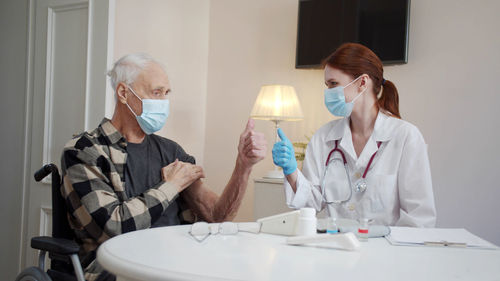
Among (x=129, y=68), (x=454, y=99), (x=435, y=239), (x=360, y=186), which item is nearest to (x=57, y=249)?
(x=129, y=68)

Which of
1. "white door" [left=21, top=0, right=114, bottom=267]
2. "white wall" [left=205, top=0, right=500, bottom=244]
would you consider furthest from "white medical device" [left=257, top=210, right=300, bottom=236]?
"white wall" [left=205, top=0, right=500, bottom=244]

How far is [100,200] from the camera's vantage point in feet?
4.59

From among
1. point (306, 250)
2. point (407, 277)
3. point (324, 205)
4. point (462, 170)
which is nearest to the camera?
point (407, 277)

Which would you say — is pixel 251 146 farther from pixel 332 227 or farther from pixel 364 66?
pixel 364 66

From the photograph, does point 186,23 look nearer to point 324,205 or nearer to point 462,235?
point 324,205

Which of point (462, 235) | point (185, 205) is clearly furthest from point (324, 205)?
point (462, 235)

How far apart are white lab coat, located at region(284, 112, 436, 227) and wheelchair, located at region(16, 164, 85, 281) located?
2.81 ft

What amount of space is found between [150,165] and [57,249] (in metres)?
0.50

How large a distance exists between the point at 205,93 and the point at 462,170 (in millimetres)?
2031

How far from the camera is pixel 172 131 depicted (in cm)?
334

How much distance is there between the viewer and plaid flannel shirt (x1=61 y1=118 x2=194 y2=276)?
1395 mm

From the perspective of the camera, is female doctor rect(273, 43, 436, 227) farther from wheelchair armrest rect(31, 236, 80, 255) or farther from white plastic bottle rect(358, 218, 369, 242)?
wheelchair armrest rect(31, 236, 80, 255)

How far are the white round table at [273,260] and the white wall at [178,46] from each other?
6.22 ft

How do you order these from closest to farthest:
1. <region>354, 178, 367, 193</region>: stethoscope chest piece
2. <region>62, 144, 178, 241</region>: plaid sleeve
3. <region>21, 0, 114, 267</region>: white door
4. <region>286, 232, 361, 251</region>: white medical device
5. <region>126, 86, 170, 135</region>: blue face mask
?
<region>286, 232, 361, 251</region>: white medical device
<region>62, 144, 178, 241</region>: plaid sleeve
<region>126, 86, 170, 135</region>: blue face mask
<region>354, 178, 367, 193</region>: stethoscope chest piece
<region>21, 0, 114, 267</region>: white door
